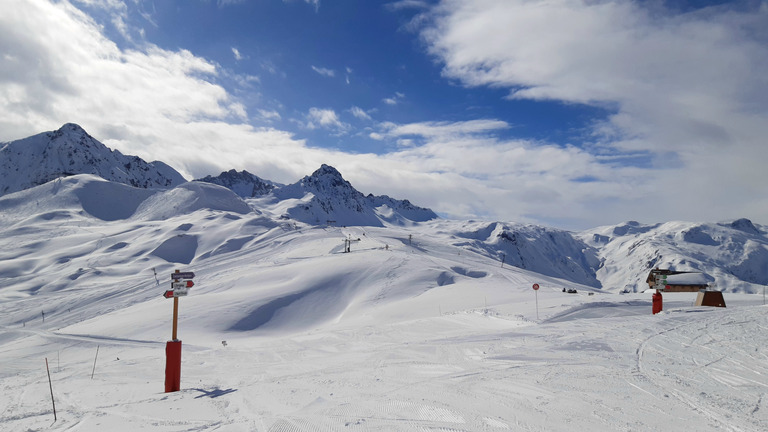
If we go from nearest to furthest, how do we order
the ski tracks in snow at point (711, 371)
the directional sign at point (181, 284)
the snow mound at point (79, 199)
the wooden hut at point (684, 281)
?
the ski tracks in snow at point (711, 371)
the directional sign at point (181, 284)
the wooden hut at point (684, 281)
the snow mound at point (79, 199)

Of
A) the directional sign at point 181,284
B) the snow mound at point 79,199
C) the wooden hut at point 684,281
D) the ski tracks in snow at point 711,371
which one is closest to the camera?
the ski tracks in snow at point 711,371

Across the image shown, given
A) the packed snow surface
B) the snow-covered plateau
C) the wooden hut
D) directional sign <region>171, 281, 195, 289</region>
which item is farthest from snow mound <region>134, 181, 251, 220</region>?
directional sign <region>171, 281, 195, 289</region>

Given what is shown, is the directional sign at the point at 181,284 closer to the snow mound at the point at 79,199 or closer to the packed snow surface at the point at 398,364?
the packed snow surface at the point at 398,364

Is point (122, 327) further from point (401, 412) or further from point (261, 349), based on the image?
point (401, 412)

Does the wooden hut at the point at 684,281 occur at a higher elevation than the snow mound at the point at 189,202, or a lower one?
lower

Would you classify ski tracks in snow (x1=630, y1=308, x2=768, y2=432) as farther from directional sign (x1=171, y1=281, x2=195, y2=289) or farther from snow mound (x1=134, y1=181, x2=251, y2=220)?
snow mound (x1=134, y1=181, x2=251, y2=220)

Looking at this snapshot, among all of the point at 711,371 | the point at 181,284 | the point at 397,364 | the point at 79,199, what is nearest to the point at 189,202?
the point at 79,199

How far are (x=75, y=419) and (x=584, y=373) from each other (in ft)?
33.5

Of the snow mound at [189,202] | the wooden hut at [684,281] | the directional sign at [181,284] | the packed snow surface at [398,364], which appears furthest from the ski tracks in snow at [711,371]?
the snow mound at [189,202]

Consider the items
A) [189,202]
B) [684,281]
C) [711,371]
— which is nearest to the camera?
[711,371]

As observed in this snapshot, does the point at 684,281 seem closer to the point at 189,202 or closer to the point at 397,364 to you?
the point at 397,364

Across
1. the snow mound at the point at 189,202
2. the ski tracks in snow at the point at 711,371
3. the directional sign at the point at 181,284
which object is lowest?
the ski tracks in snow at the point at 711,371

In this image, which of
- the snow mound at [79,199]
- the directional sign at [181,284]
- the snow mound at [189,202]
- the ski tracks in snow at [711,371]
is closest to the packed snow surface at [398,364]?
the ski tracks in snow at [711,371]

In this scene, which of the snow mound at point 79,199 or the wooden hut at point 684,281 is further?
the snow mound at point 79,199
